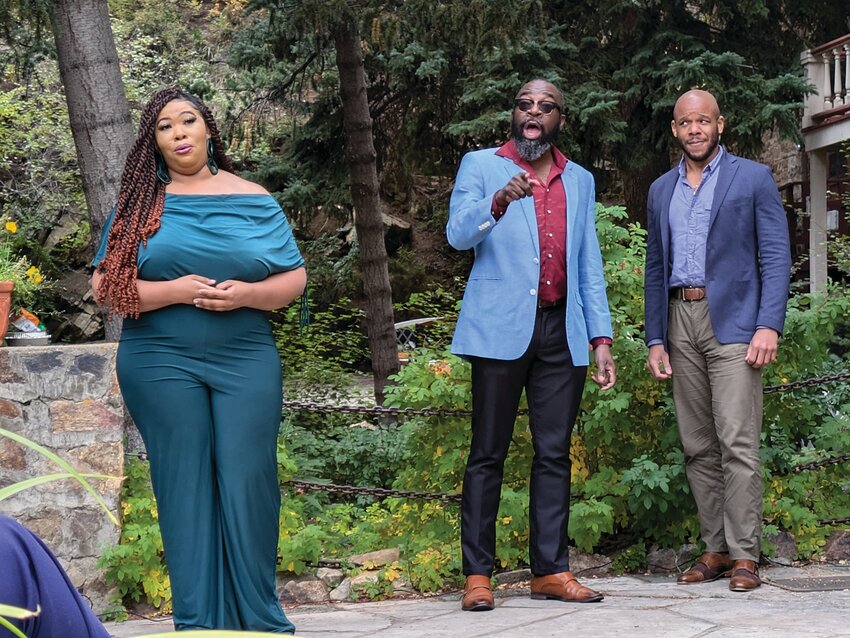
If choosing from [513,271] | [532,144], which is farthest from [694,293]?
[532,144]

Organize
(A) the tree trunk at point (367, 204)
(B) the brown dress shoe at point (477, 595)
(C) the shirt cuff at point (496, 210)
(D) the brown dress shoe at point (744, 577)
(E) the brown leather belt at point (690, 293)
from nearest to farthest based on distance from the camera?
(C) the shirt cuff at point (496, 210) → (B) the brown dress shoe at point (477, 595) → (D) the brown dress shoe at point (744, 577) → (E) the brown leather belt at point (690, 293) → (A) the tree trunk at point (367, 204)

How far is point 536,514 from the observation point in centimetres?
473

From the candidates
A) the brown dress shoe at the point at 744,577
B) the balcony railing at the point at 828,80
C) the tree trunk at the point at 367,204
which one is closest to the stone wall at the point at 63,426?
the brown dress shoe at the point at 744,577

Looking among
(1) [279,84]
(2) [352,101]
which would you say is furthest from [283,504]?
(1) [279,84]

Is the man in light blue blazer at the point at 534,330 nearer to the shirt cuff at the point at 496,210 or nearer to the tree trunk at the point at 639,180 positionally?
the shirt cuff at the point at 496,210

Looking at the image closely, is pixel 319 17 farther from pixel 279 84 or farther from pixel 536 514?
pixel 536 514

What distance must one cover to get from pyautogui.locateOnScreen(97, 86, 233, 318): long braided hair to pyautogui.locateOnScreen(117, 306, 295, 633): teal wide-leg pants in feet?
0.44

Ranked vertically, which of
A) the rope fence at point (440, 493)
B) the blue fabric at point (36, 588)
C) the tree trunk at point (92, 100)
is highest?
the tree trunk at point (92, 100)

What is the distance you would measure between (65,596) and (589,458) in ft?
14.0

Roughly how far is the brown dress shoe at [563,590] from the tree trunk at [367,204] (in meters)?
6.49

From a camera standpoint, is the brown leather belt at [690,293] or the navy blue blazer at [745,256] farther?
the brown leather belt at [690,293]

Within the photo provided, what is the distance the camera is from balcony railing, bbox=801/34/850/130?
1667cm

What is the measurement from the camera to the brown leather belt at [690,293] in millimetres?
4934

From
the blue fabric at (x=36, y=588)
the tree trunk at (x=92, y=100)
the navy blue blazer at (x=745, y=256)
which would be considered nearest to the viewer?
the blue fabric at (x=36, y=588)
